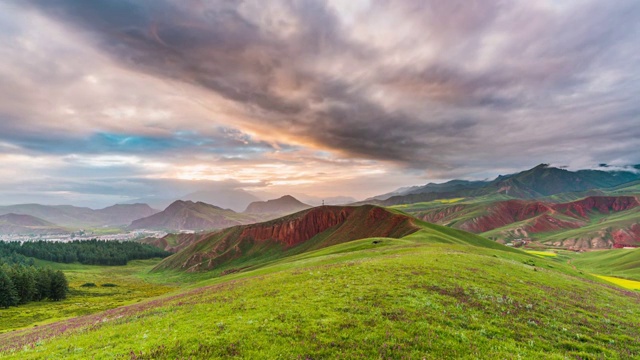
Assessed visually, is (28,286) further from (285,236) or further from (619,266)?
(619,266)

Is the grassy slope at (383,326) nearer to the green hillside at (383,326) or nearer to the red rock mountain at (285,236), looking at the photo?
the green hillside at (383,326)

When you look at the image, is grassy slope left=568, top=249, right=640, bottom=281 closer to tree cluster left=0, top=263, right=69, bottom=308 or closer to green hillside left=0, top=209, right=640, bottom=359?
green hillside left=0, top=209, right=640, bottom=359

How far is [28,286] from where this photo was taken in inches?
3553

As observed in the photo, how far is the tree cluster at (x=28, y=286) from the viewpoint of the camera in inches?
3196

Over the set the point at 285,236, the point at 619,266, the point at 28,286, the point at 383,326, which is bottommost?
the point at 619,266

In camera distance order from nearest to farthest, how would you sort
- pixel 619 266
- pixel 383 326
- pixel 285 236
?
pixel 383 326
pixel 619 266
pixel 285 236

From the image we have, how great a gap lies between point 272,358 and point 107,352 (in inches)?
404

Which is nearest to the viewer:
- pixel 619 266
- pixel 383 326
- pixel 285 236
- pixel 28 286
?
pixel 383 326

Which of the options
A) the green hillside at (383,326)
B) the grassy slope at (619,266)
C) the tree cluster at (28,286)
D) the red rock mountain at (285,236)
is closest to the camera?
the green hillside at (383,326)

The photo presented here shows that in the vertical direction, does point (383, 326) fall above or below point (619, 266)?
above

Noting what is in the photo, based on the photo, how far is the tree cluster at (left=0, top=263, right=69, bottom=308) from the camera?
81.2 metres

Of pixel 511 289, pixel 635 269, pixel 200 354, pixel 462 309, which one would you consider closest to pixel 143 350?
pixel 200 354

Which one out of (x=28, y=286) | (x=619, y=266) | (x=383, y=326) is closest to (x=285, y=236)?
(x=28, y=286)

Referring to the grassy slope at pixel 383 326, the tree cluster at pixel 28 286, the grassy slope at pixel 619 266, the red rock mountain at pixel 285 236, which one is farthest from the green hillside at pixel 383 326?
the red rock mountain at pixel 285 236
